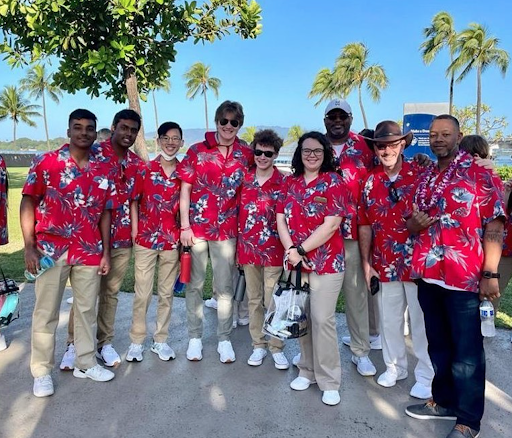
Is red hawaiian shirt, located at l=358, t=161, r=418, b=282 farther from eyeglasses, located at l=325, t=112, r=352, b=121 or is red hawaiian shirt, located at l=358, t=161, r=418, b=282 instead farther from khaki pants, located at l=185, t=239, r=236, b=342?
khaki pants, located at l=185, t=239, r=236, b=342

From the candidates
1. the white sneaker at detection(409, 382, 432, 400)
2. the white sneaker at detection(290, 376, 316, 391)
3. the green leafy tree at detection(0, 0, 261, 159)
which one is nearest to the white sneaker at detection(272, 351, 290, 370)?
the white sneaker at detection(290, 376, 316, 391)

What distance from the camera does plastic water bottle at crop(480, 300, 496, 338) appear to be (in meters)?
2.42

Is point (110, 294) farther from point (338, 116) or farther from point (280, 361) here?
point (338, 116)

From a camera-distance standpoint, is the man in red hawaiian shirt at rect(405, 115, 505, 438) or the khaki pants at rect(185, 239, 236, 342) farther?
the khaki pants at rect(185, 239, 236, 342)

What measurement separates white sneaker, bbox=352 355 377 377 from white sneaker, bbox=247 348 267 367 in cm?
81

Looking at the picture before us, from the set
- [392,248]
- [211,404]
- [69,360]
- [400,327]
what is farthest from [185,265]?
[400,327]

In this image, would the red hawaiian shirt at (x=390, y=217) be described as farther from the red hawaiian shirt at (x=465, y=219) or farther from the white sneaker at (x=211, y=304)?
the white sneaker at (x=211, y=304)

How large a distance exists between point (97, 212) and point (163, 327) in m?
1.24

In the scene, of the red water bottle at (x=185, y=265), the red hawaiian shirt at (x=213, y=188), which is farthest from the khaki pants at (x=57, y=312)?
the red hawaiian shirt at (x=213, y=188)

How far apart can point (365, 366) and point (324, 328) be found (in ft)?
2.41

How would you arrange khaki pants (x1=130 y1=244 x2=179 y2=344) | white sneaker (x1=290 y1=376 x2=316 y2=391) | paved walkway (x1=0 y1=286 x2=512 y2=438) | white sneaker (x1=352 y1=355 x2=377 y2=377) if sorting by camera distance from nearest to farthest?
paved walkway (x1=0 y1=286 x2=512 y2=438)
white sneaker (x1=290 y1=376 x2=316 y2=391)
white sneaker (x1=352 y1=355 x2=377 y2=377)
khaki pants (x1=130 y1=244 x2=179 y2=344)

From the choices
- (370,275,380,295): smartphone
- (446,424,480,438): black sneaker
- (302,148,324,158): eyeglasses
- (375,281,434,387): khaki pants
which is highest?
(302,148,324,158): eyeglasses

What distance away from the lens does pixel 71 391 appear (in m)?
3.12

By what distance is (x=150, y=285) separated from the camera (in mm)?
3668
